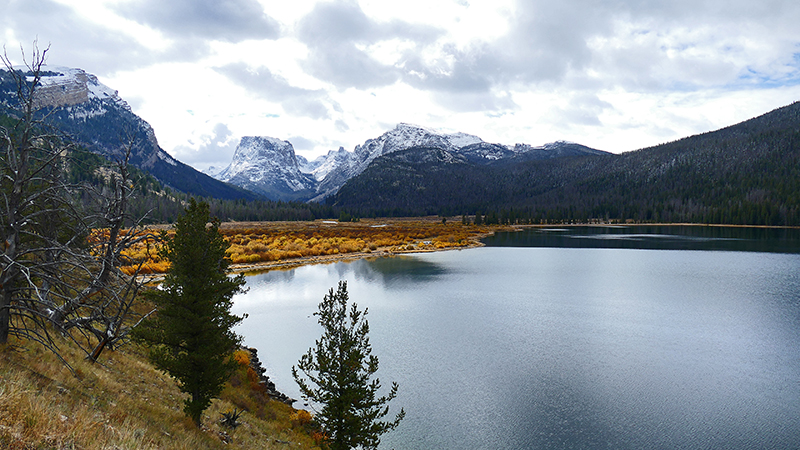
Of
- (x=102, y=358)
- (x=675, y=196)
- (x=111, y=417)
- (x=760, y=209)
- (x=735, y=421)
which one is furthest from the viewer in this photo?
(x=675, y=196)

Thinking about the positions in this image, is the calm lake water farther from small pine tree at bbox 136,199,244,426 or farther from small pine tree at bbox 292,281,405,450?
small pine tree at bbox 136,199,244,426

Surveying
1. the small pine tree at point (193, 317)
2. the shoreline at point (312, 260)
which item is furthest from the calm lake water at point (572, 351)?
→ the small pine tree at point (193, 317)

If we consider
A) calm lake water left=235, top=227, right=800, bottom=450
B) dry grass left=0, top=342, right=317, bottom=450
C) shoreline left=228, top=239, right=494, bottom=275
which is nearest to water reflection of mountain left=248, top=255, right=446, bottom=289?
calm lake water left=235, top=227, right=800, bottom=450

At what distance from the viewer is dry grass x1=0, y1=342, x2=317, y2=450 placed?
6.55 m

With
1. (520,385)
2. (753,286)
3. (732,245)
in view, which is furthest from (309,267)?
(732,245)

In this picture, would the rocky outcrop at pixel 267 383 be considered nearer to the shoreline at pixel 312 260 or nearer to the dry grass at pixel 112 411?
the dry grass at pixel 112 411

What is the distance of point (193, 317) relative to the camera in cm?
1327

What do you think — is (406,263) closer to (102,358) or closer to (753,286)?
(753,286)

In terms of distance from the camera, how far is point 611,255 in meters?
66.3

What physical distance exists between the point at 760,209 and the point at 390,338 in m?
165

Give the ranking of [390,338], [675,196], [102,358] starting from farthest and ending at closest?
1. [675,196]
2. [390,338]
3. [102,358]

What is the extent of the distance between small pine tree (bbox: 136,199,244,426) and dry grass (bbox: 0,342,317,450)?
3.56ft

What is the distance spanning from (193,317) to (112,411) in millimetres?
3819

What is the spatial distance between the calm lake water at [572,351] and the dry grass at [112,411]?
3.93 m
